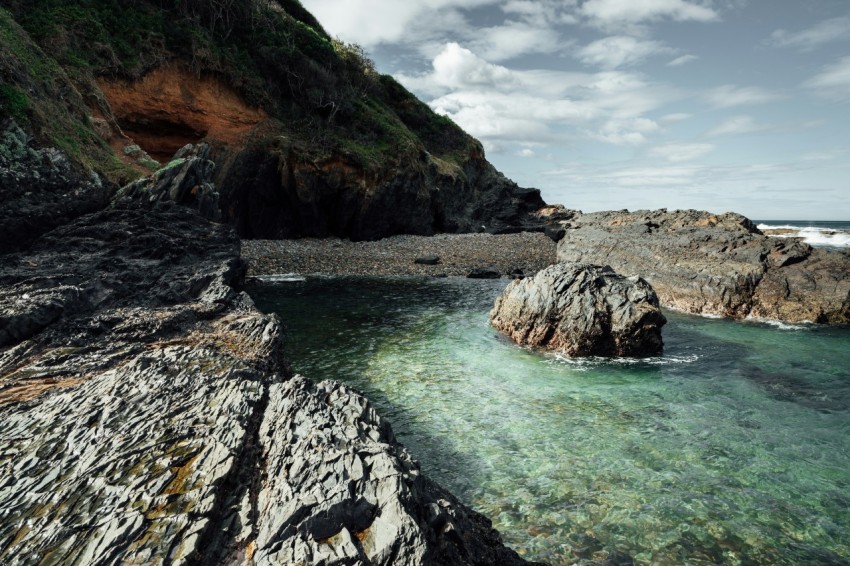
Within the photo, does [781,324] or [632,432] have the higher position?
[781,324]

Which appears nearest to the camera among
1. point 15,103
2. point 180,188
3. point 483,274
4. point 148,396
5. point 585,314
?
point 148,396

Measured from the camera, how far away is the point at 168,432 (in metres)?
4.93

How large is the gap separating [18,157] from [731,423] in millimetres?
19287

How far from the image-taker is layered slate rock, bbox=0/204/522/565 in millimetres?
3590

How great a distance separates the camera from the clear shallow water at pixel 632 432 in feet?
20.6

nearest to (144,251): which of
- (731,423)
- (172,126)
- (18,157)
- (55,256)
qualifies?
(55,256)

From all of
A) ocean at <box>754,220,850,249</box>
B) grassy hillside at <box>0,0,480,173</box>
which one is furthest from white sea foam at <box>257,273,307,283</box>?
ocean at <box>754,220,850,249</box>

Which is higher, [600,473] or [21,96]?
[21,96]

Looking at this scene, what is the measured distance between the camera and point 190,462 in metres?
4.50

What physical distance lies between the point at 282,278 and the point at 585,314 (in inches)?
691

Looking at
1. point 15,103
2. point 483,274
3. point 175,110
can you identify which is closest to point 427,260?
point 483,274

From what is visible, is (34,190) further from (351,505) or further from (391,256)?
(391,256)

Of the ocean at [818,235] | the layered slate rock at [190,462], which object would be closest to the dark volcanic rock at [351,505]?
the layered slate rock at [190,462]

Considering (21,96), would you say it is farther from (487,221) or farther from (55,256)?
(487,221)
